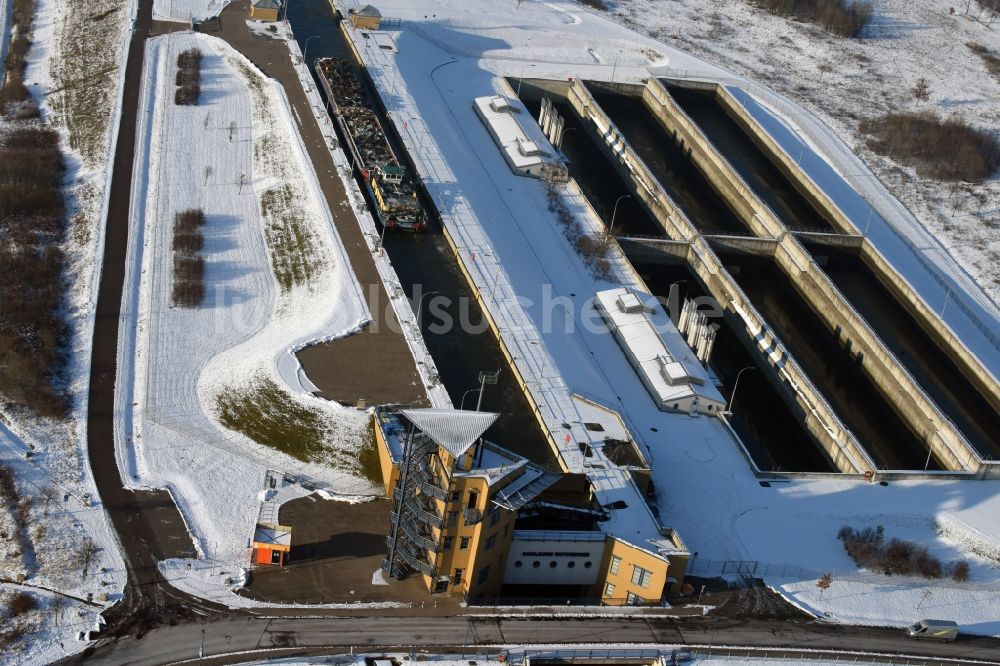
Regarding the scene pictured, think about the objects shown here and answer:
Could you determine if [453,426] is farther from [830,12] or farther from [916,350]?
[830,12]

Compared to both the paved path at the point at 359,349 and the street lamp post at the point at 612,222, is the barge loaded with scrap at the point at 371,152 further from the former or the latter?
the street lamp post at the point at 612,222

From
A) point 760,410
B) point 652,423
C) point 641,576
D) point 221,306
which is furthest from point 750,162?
point 641,576

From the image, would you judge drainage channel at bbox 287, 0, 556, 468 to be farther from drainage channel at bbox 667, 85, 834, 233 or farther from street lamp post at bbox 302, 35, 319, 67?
drainage channel at bbox 667, 85, 834, 233

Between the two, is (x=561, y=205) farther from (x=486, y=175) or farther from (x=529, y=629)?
(x=529, y=629)

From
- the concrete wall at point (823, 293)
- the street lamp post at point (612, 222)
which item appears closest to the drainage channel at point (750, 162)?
the concrete wall at point (823, 293)

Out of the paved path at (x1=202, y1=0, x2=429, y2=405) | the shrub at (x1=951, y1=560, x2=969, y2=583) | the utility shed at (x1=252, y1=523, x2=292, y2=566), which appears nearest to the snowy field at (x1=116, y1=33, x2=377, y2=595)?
the paved path at (x1=202, y1=0, x2=429, y2=405)

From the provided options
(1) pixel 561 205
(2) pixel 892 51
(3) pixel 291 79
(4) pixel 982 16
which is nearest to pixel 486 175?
(1) pixel 561 205

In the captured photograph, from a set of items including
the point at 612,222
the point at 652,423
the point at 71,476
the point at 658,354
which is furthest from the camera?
the point at 612,222
